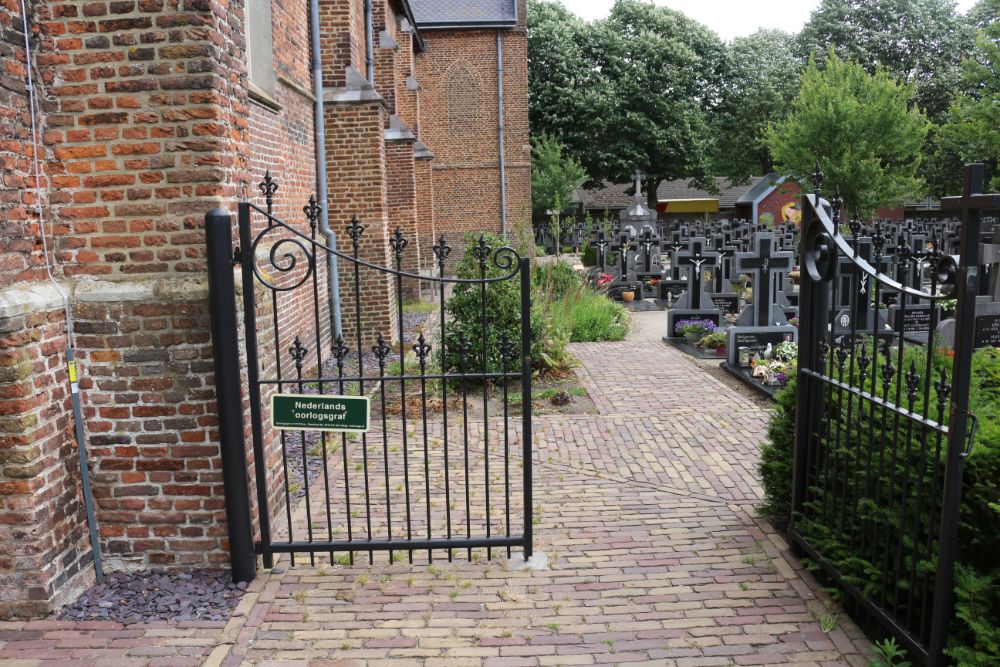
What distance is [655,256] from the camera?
58.9 feet

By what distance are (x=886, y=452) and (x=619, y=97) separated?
112 ft

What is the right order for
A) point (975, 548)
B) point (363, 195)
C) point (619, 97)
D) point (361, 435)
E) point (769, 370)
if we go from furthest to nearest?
point (619, 97), point (363, 195), point (769, 370), point (361, 435), point (975, 548)

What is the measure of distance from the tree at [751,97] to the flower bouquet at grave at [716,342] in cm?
2812

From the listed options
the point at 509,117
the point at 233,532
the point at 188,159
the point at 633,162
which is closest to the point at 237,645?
the point at 233,532

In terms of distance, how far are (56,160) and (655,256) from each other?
15.1 meters

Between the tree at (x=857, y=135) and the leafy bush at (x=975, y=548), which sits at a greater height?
the tree at (x=857, y=135)

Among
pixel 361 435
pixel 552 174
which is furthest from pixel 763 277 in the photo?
pixel 552 174

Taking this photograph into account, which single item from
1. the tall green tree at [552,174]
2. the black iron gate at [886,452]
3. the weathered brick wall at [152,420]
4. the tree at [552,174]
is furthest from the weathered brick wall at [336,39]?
the tall green tree at [552,174]

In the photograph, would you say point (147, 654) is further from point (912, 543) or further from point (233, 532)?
point (912, 543)

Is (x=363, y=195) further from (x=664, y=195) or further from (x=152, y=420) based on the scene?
(x=664, y=195)

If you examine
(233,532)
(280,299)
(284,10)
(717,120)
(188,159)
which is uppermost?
(717,120)

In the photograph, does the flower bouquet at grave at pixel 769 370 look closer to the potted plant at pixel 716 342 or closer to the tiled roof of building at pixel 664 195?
the potted plant at pixel 716 342

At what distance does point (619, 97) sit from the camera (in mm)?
35781

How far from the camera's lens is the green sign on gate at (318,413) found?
4.15m
